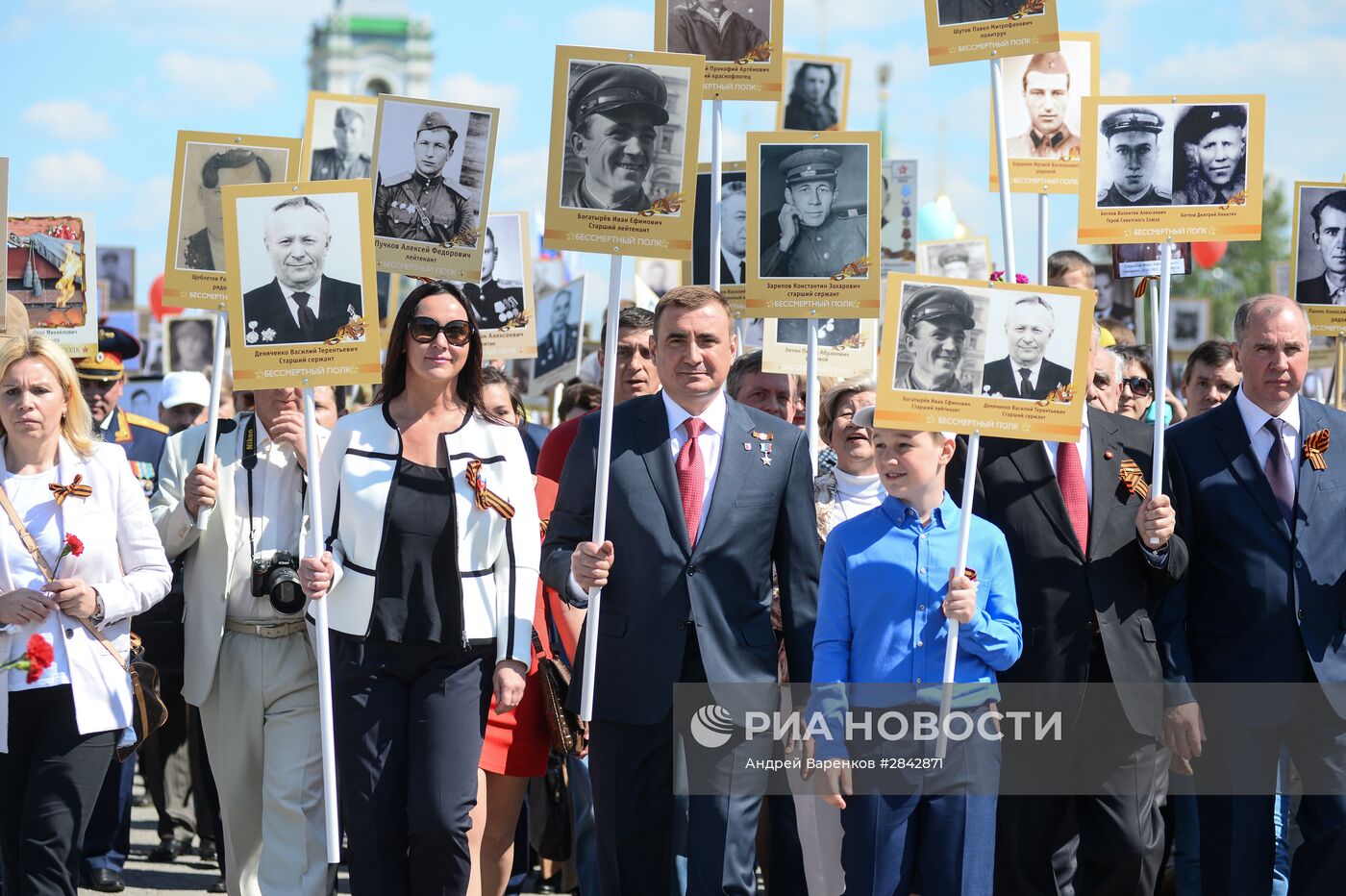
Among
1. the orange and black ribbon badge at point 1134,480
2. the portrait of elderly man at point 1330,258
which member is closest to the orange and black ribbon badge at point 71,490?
the orange and black ribbon badge at point 1134,480

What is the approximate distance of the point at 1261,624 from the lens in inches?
255

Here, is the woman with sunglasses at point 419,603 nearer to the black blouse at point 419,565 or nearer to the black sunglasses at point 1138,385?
the black blouse at point 419,565

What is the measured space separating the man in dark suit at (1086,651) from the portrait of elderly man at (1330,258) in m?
2.07

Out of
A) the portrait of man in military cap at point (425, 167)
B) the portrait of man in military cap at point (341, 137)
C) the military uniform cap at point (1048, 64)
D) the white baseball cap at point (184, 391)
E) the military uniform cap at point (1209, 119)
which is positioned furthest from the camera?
the white baseball cap at point (184, 391)

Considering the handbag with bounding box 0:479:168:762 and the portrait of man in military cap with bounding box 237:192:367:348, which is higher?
the portrait of man in military cap with bounding box 237:192:367:348

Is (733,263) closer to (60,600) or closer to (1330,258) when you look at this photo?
(1330,258)

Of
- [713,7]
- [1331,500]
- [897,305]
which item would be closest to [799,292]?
[897,305]

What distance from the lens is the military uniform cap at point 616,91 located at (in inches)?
253

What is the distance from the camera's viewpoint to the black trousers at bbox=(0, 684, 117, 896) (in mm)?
6012

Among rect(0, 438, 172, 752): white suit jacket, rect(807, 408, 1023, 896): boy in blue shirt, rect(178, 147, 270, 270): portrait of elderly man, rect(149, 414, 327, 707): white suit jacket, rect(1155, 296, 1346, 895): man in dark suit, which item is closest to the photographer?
rect(807, 408, 1023, 896): boy in blue shirt

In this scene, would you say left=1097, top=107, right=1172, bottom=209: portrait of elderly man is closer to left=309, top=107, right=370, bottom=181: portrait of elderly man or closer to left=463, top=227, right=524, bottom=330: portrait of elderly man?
left=463, top=227, right=524, bottom=330: portrait of elderly man

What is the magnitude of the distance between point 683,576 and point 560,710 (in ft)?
3.18

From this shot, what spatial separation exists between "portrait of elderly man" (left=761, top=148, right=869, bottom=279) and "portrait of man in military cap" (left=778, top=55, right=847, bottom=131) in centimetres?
336

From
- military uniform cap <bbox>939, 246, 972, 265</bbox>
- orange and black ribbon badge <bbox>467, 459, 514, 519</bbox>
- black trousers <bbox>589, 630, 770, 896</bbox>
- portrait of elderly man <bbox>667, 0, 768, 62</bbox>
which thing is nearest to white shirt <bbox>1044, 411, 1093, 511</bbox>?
black trousers <bbox>589, 630, 770, 896</bbox>
